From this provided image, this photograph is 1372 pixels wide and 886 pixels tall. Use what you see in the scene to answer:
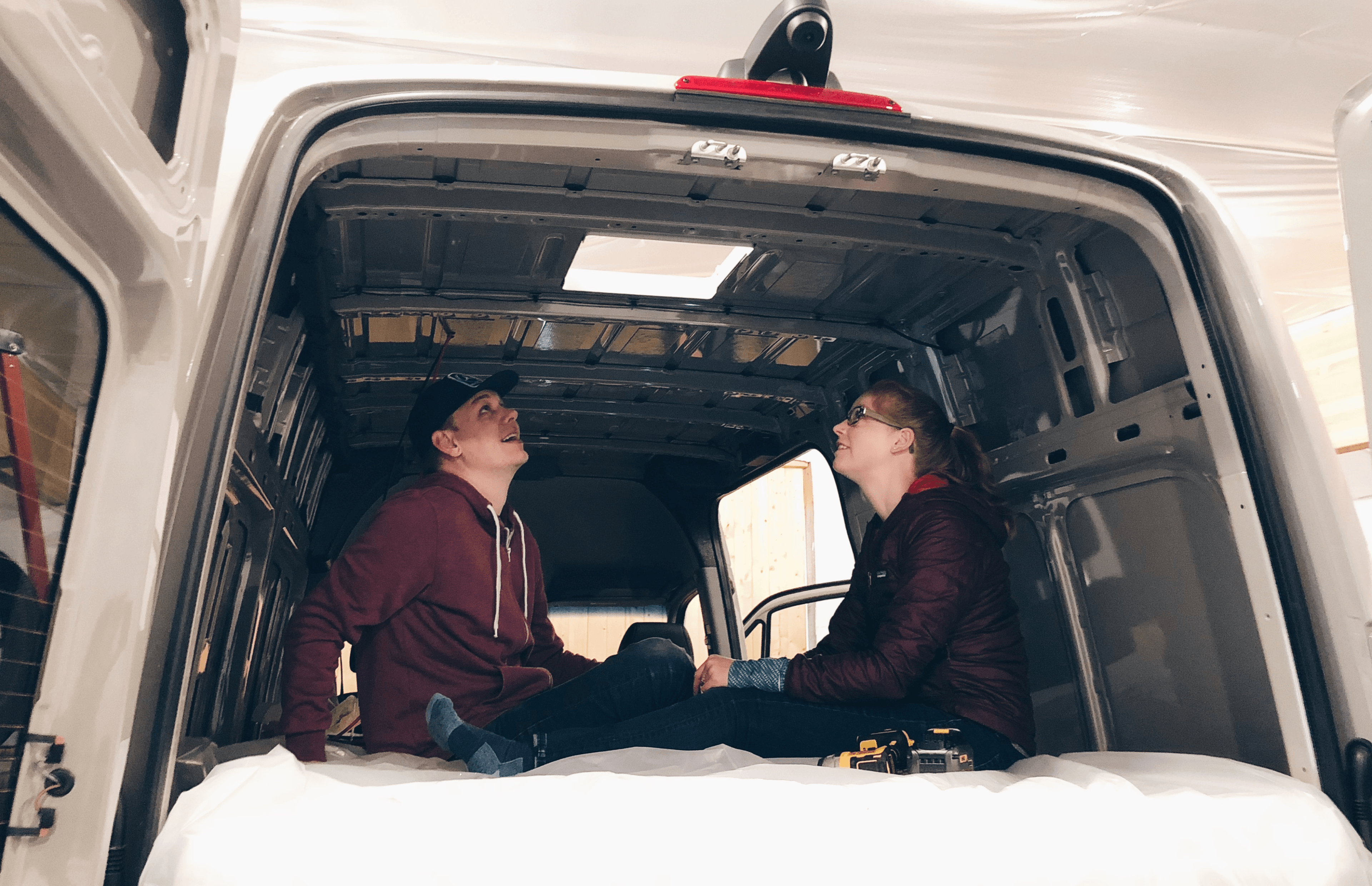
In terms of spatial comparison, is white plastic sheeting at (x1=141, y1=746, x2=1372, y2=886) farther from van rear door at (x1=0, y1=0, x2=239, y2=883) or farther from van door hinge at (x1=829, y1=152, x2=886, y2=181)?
van door hinge at (x1=829, y1=152, x2=886, y2=181)

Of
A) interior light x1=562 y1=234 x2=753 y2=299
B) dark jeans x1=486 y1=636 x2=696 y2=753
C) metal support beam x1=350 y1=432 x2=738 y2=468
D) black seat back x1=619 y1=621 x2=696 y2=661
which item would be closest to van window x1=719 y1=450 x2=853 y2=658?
metal support beam x1=350 y1=432 x2=738 y2=468

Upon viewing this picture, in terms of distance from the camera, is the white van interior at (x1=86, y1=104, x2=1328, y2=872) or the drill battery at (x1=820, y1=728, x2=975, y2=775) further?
the drill battery at (x1=820, y1=728, x2=975, y2=775)

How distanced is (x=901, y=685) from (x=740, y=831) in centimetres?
101

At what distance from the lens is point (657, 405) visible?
13.4 ft

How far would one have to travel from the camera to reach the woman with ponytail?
7.50 ft

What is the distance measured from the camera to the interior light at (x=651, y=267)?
279 cm

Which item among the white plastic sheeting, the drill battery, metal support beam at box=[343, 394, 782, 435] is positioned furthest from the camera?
metal support beam at box=[343, 394, 782, 435]

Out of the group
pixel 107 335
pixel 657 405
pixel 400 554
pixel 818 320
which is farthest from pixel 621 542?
pixel 107 335

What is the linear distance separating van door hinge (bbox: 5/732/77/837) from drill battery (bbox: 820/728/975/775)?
148 cm

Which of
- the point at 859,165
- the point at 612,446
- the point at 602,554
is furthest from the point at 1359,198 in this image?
the point at 602,554

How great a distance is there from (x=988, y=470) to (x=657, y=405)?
1.71 metres

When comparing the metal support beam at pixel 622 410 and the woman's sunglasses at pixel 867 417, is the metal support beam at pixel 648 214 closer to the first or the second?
the woman's sunglasses at pixel 867 417

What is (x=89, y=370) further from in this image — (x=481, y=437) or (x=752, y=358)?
(x=752, y=358)

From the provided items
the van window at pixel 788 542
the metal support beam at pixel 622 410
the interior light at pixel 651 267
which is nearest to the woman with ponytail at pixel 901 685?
the interior light at pixel 651 267
